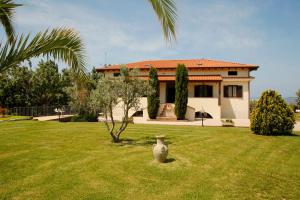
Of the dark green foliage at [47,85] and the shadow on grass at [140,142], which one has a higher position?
the dark green foliage at [47,85]

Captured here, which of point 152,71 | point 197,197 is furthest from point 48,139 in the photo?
point 152,71

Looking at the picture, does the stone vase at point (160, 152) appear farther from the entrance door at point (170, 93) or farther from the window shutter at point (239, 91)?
the window shutter at point (239, 91)

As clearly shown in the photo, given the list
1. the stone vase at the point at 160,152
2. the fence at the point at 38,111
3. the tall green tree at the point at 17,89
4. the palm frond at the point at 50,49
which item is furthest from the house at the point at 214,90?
the palm frond at the point at 50,49

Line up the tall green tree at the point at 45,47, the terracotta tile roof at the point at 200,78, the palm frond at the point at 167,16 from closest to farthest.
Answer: the tall green tree at the point at 45,47 < the palm frond at the point at 167,16 < the terracotta tile roof at the point at 200,78

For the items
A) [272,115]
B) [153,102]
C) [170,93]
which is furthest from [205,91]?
[272,115]

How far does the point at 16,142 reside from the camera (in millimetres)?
12922

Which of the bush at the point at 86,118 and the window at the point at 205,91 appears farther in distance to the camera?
the window at the point at 205,91

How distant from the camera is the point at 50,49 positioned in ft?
13.7

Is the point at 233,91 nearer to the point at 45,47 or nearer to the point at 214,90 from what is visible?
the point at 214,90

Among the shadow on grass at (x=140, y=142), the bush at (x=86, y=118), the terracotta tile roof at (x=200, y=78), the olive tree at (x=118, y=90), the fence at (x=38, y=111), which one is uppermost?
the terracotta tile roof at (x=200, y=78)

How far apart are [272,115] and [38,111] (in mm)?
26771

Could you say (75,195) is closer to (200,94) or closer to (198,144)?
(198,144)

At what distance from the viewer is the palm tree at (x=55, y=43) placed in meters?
3.55

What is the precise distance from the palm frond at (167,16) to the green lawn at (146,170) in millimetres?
4229
